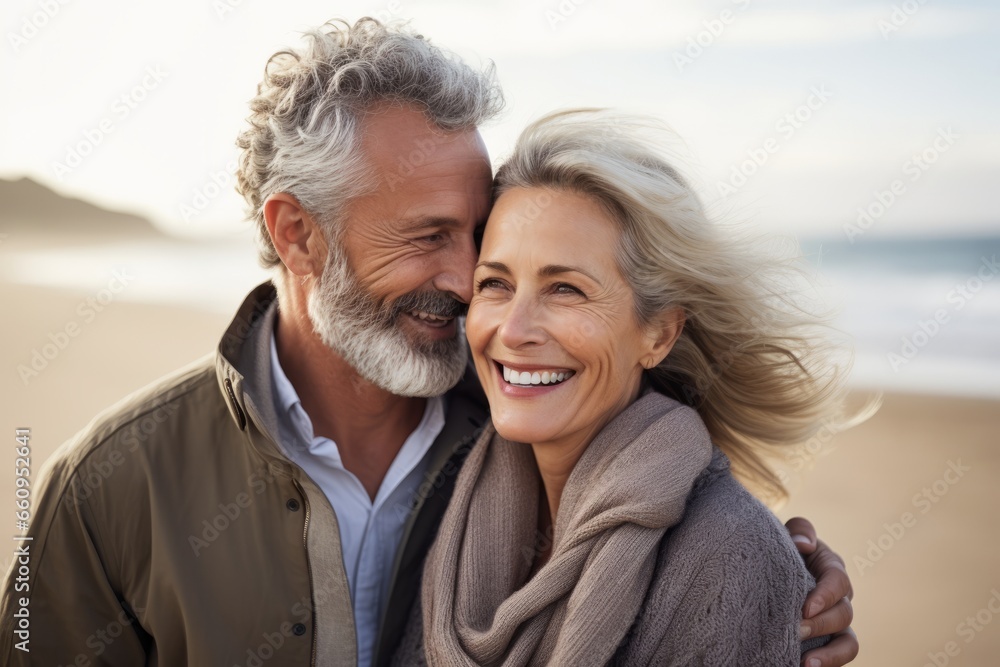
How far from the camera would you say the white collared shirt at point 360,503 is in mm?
3164

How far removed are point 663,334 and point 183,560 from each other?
1.70 m

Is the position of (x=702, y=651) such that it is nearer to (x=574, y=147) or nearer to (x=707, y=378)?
(x=707, y=378)

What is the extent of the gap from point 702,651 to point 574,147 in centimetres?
148

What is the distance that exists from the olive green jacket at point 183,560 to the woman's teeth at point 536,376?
783 mm

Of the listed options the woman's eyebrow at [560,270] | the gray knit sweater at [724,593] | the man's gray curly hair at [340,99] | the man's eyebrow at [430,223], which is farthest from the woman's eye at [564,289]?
the man's gray curly hair at [340,99]

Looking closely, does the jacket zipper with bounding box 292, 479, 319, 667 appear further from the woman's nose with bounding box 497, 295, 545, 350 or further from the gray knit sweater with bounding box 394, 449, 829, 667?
the gray knit sweater with bounding box 394, 449, 829, 667

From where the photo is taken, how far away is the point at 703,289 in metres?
2.87

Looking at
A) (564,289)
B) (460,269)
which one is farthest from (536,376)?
(460,269)

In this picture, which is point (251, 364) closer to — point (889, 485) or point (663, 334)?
point (663, 334)

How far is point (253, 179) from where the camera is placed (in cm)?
351

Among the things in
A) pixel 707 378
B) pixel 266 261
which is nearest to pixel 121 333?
pixel 266 261

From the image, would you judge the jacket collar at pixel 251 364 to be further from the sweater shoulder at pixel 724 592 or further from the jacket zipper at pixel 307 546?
the sweater shoulder at pixel 724 592

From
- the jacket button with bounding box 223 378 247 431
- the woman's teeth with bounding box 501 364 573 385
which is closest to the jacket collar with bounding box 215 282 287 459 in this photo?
the jacket button with bounding box 223 378 247 431

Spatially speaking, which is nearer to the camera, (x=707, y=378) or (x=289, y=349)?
(x=707, y=378)
